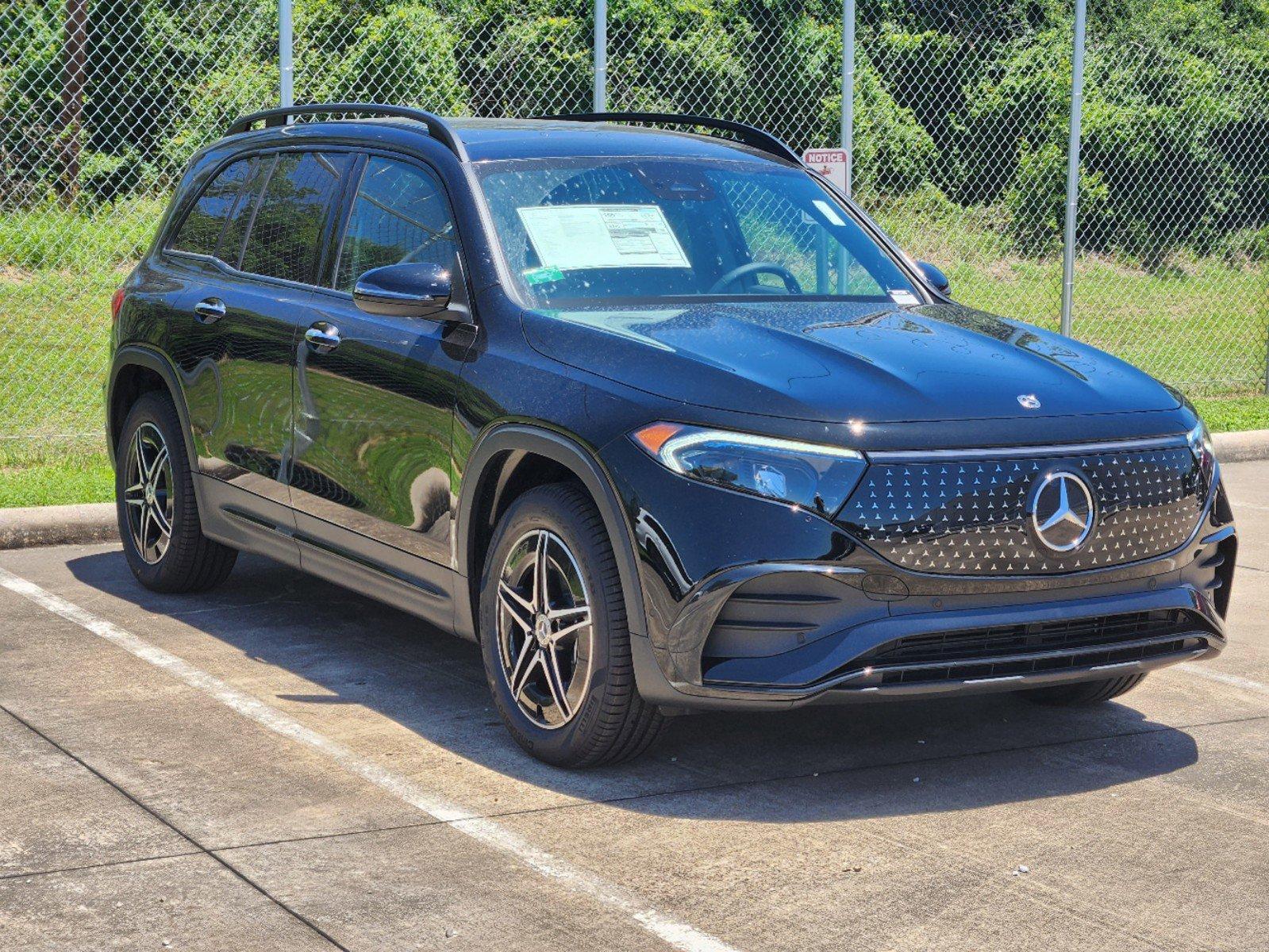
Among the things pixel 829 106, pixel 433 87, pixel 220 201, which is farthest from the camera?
pixel 829 106

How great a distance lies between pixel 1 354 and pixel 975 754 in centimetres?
975

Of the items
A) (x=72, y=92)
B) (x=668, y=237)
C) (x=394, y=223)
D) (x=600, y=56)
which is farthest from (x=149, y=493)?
(x=72, y=92)

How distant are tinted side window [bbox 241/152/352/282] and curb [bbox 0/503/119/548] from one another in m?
2.34

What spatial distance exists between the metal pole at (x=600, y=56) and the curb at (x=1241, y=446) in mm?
4480

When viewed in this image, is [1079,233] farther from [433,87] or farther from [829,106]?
[433,87]

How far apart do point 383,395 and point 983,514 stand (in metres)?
2.05

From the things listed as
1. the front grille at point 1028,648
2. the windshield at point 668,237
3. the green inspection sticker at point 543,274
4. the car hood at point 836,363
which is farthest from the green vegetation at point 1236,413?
the green inspection sticker at point 543,274

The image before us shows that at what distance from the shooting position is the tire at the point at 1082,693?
18.6 feet

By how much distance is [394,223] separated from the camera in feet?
19.5

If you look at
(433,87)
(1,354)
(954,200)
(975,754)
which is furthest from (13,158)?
(975,754)

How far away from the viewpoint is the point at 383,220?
5.99 meters

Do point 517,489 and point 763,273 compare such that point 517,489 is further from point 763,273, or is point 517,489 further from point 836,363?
point 763,273

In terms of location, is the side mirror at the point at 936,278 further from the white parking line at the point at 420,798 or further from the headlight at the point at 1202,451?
the white parking line at the point at 420,798

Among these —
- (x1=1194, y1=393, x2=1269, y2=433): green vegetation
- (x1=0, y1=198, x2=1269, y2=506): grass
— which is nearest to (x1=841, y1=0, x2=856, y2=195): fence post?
(x1=1194, y1=393, x2=1269, y2=433): green vegetation
